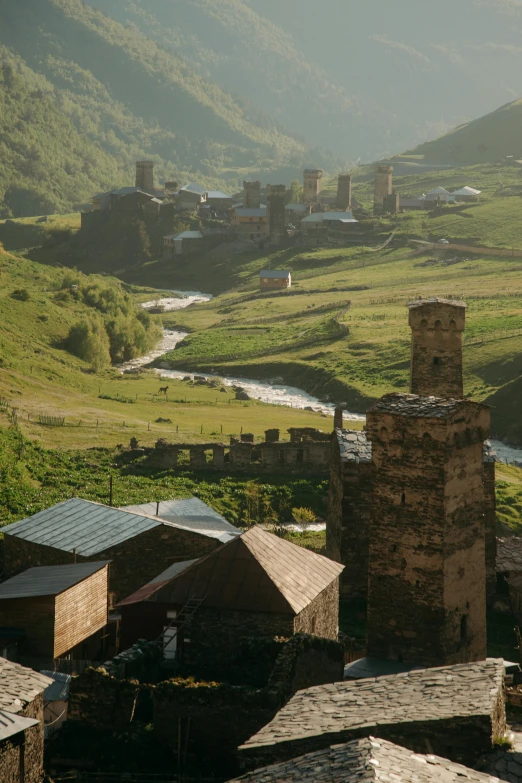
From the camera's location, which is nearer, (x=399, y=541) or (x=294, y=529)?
(x=399, y=541)

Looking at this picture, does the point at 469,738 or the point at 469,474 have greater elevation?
the point at 469,474

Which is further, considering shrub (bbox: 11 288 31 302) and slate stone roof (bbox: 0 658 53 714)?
shrub (bbox: 11 288 31 302)

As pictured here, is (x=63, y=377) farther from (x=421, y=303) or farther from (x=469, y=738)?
(x=469, y=738)

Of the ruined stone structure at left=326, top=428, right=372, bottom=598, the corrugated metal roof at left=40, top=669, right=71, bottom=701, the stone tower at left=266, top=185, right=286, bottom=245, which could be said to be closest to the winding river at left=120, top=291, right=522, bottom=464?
the ruined stone structure at left=326, top=428, right=372, bottom=598

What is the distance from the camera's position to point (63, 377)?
78500 millimetres

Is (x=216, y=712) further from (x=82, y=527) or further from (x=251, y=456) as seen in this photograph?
(x=251, y=456)

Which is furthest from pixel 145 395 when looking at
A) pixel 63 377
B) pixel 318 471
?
pixel 318 471

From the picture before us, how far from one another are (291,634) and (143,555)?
32.4 ft

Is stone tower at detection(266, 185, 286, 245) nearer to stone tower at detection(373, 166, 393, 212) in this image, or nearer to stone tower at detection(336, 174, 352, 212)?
stone tower at detection(336, 174, 352, 212)

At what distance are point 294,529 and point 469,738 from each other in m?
27.4

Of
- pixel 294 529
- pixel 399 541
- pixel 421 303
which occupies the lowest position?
pixel 294 529

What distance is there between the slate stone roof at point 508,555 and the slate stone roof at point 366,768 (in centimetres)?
2224

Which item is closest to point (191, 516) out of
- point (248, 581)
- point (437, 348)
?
point (437, 348)

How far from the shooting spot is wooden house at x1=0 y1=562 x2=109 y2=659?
100ft
